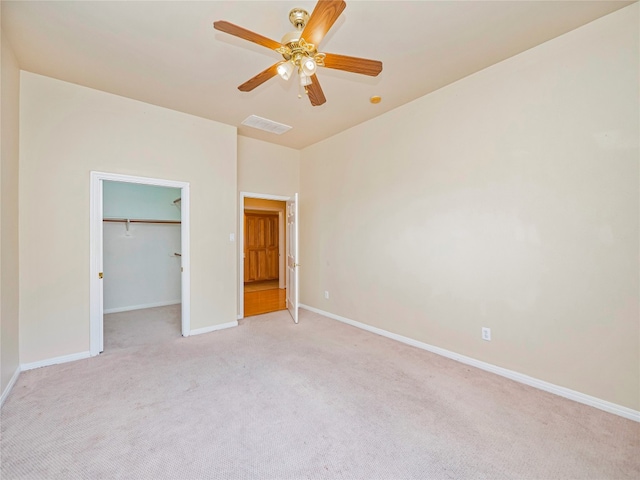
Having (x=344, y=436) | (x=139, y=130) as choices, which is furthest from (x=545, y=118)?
(x=139, y=130)

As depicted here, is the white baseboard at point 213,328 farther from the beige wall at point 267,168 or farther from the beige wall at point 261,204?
the beige wall at point 261,204

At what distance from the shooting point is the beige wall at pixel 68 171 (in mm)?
2812

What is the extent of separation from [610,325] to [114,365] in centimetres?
450

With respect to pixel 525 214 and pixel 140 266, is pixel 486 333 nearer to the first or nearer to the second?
pixel 525 214

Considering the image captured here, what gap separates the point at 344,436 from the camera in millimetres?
1873

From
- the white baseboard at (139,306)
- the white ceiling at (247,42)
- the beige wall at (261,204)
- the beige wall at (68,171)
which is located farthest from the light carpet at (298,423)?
the beige wall at (261,204)

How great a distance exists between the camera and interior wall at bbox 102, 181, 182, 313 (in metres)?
4.94

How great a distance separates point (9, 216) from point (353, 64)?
321 cm

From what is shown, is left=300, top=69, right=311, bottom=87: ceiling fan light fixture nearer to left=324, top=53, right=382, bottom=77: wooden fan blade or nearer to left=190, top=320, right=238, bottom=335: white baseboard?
left=324, top=53, right=382, bottom=77: wooden fan blade

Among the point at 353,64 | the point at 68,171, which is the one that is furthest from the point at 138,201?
the point at 353,64

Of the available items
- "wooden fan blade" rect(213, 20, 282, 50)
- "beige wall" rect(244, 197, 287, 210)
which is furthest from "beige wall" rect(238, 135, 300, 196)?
"wooden fan blade" rect(213, 20, 282, 50)

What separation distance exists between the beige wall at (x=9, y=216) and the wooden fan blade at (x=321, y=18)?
2598 mm

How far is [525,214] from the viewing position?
99.8 inches

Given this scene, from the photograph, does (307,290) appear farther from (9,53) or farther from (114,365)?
(9,53)
